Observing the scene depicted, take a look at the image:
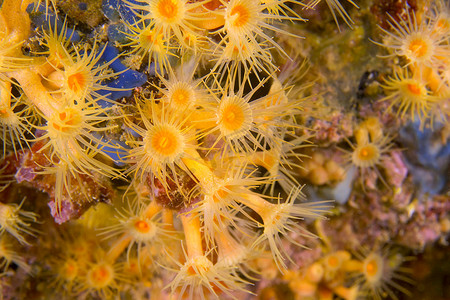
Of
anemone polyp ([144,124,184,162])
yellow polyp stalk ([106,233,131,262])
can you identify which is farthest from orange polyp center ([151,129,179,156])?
yellow polyp stalk ([106,233,131,262])

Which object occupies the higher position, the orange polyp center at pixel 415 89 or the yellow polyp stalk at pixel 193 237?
the orange polyp center at pixel 415 89

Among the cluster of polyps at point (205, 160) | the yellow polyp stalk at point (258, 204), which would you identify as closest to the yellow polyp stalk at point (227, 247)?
the cluster of polyps at point (205, 160)

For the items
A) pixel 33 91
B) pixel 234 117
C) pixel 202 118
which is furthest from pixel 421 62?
pixel 33 91

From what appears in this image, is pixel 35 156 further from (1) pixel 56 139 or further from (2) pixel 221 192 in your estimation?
(2) pixel 221 192

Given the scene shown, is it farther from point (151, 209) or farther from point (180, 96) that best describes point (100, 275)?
point (180, 96)

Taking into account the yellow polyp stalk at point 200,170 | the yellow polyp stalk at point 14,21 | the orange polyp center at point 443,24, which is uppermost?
the orange polyp center at point 443,24

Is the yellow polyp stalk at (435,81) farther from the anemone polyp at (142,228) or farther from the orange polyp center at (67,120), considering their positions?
the orange polyp center at (67,120)

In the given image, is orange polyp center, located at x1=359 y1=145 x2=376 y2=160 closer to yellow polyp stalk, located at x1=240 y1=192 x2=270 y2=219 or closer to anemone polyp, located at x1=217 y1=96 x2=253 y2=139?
yellow polyp stalk, located at x1=240 y1=192 x2=270 y2=219

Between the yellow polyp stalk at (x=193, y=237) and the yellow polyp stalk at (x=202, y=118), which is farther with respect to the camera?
the yellow polyp stalk at (x=193, y=237)
